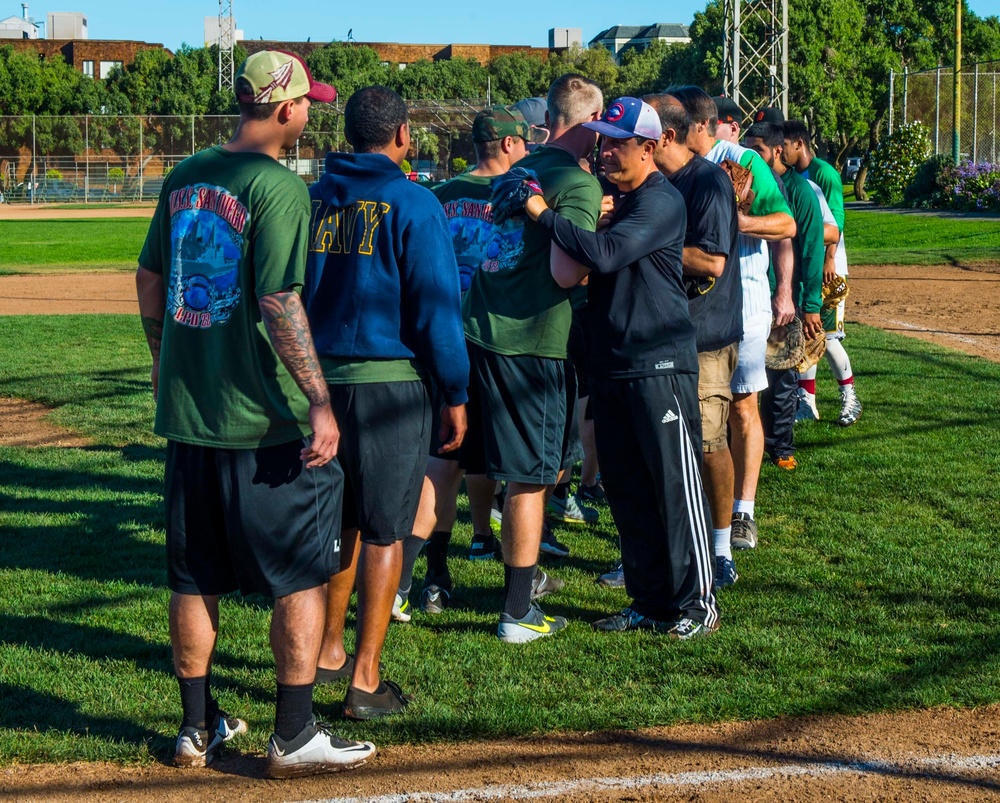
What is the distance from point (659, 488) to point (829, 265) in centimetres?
401

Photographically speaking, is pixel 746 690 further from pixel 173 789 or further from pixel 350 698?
pixel 173 789

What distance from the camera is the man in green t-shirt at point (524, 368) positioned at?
15.1 feet

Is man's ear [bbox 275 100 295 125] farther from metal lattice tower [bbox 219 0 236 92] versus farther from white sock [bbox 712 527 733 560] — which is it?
metal lattice tower [bbox 219 0 236 92]

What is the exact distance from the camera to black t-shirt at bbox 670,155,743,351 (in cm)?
482

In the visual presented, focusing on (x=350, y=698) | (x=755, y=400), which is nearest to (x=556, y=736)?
(x=350, y=698)

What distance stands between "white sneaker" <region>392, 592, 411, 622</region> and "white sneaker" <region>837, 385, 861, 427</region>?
4642 mm

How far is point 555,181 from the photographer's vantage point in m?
4.53

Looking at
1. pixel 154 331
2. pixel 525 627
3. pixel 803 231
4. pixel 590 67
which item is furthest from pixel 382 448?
pixel 590 67

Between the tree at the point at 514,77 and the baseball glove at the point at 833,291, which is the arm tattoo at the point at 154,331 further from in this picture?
the tree at the point at 514,77

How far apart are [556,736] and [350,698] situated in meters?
0.70

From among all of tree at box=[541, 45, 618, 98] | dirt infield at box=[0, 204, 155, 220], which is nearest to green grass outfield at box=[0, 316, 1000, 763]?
dirt infield at box=[0, 204, 155, 220]

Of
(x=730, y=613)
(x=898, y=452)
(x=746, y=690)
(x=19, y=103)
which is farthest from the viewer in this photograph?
(x=19, y=103)

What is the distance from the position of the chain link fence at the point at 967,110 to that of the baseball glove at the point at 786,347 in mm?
28043

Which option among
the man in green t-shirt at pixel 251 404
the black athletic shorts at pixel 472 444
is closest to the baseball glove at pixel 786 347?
the black athletic shorts at pixel 472 444
